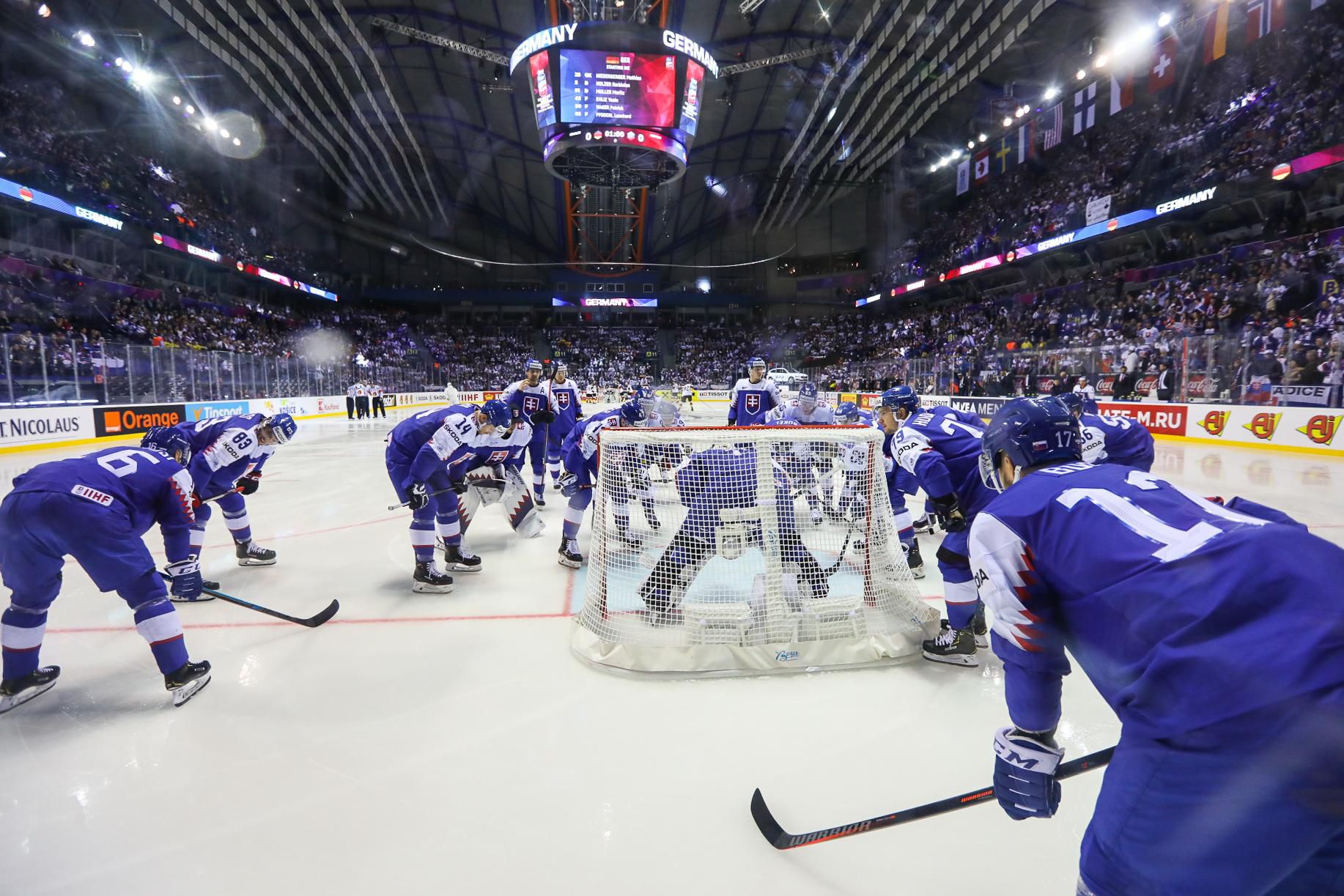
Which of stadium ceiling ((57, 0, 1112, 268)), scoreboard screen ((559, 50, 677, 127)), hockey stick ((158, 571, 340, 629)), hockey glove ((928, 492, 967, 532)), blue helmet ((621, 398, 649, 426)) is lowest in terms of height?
hockey stick ((158, 571, 340, 629))

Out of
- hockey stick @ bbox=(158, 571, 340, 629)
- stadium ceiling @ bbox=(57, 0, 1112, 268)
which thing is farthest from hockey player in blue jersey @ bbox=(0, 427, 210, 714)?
stadium ceiling @ bbox=(57, 0, 1112, 268)

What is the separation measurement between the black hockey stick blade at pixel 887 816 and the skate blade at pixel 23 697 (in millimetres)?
3446

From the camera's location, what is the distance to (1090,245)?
877 inches

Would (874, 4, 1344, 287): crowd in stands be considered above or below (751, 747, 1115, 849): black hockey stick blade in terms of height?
above

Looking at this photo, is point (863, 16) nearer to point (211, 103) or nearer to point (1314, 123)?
point (1314, 123)

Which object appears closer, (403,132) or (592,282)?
(403,132)

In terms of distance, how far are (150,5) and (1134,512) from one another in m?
25.2

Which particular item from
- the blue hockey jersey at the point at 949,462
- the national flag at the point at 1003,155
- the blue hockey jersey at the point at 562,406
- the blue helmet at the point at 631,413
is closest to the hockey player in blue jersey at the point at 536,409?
the blue hockey jersey at the point at 562,406

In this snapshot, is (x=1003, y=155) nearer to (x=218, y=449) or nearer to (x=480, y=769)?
(x=218, y=449)

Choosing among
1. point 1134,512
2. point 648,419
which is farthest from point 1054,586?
point 648,419

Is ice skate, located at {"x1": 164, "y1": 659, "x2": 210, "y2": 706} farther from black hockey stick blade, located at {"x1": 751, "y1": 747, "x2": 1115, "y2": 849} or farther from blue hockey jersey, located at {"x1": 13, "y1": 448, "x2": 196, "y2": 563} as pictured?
black hockey stick blade, located at {"x1": 751, "y1": 747, "x2": 1115, "y2": 849}

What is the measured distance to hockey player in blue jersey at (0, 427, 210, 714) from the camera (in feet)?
8.78

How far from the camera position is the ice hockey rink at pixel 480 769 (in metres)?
1.91

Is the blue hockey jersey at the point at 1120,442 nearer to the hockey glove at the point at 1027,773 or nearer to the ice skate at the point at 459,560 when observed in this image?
the hockey glove at the point at 1027,773
